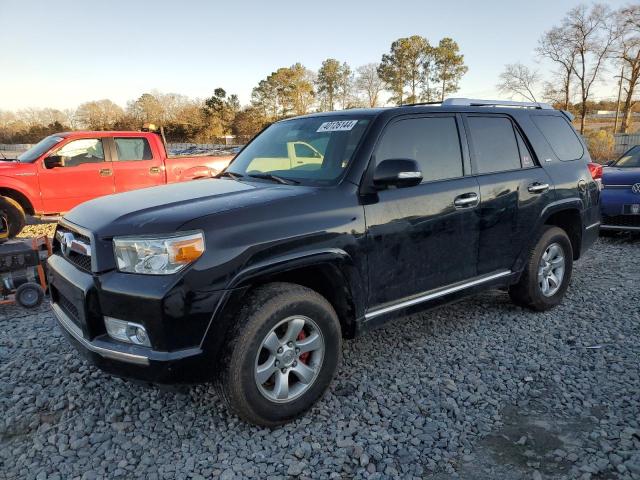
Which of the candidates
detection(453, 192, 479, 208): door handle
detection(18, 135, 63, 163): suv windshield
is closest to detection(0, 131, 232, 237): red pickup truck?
detection(18, 135, 63, 163): suv windshield

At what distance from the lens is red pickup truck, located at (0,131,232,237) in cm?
843

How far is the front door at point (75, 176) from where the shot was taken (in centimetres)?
867

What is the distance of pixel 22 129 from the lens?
190ft

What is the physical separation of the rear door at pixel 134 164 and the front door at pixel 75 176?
6.7 inches

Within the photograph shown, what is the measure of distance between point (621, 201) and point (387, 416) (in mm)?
6532

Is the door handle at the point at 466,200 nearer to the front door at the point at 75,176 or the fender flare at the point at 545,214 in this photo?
the fender flare at the point at 545,214

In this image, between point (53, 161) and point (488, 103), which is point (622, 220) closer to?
point (488, 103)

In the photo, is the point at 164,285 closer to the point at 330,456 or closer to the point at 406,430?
the point at 330,456

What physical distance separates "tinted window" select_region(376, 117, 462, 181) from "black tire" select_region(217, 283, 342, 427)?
1.15m

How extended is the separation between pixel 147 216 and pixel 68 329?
891mm

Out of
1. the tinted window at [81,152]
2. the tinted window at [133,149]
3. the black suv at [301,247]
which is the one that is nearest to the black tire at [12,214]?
the tinted window at [81,152]

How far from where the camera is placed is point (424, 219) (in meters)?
3.39

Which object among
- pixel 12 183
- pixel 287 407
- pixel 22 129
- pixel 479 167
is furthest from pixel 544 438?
pixel 22 129

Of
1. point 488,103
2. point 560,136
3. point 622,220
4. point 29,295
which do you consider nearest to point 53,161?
point 29,295
